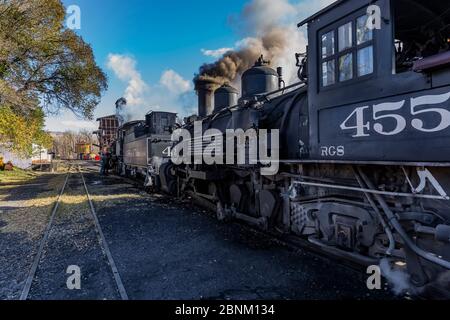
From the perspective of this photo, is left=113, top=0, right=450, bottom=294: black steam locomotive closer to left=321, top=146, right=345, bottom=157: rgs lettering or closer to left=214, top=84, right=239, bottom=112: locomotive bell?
left=321, top=146, right=345, bottom=157: rgs lettering

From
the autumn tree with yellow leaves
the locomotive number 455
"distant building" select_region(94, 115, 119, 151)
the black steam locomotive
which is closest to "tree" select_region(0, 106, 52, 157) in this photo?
the autumn tree with yellow leaves

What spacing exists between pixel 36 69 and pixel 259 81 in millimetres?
16621

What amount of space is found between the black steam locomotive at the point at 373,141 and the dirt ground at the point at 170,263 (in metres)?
0.48

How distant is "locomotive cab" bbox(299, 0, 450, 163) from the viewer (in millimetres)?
3062

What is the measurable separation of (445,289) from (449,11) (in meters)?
3.66

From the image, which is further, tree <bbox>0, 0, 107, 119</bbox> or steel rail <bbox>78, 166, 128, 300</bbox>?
tree <bbox>0, 0, 107, 119</bbox>

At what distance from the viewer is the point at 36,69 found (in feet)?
61.7

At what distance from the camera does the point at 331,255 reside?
485 centimetres

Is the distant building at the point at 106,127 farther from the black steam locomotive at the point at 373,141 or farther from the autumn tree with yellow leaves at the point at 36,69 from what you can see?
the black steam locomotive at the point at 373,141

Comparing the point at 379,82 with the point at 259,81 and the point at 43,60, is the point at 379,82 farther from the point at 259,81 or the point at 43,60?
the point at 43,60

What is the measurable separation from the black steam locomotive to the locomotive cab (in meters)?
0.01

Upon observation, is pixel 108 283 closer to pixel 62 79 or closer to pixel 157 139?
pixel 157 139

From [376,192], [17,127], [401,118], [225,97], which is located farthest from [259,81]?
[17,127]
